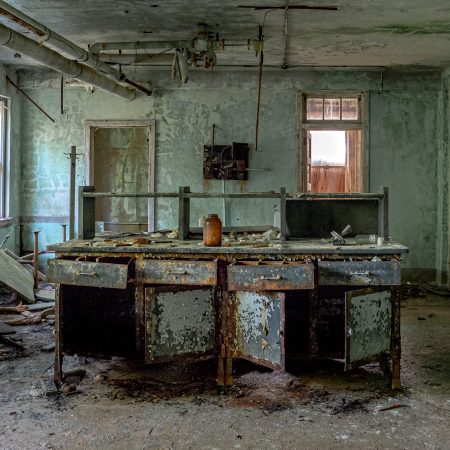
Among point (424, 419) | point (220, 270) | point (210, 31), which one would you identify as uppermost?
point (210, 31)

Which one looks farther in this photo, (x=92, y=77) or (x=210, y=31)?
(x=92, y=77)

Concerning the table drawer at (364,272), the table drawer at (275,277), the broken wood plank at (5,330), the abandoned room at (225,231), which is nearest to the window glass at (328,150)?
the abandoned room at (225,231)

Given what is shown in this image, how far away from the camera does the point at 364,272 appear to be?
139 inches

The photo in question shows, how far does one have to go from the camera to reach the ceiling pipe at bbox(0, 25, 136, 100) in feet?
16.5

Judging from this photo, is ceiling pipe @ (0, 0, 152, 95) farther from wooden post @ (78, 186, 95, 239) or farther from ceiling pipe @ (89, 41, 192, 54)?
wooden post @ (78, 186, 95, 239)

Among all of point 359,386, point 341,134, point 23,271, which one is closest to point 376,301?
point 359,386

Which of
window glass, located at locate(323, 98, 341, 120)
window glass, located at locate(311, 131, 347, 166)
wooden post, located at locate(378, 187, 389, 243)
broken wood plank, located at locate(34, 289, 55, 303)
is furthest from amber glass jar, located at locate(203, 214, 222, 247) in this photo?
window glass, located at locate(311, 131, 347, 166)

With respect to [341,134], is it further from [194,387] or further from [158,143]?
[194,387]

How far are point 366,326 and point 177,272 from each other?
1.30 metres

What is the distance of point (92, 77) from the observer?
6.64 meters

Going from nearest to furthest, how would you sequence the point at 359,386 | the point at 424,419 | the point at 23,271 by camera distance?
the point at 424,419 < the point at 359,386 < the point at 23,271

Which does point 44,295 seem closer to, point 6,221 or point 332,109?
point 6,221

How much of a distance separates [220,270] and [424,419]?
1565 mm

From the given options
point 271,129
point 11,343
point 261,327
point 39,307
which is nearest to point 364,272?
point 261,327
